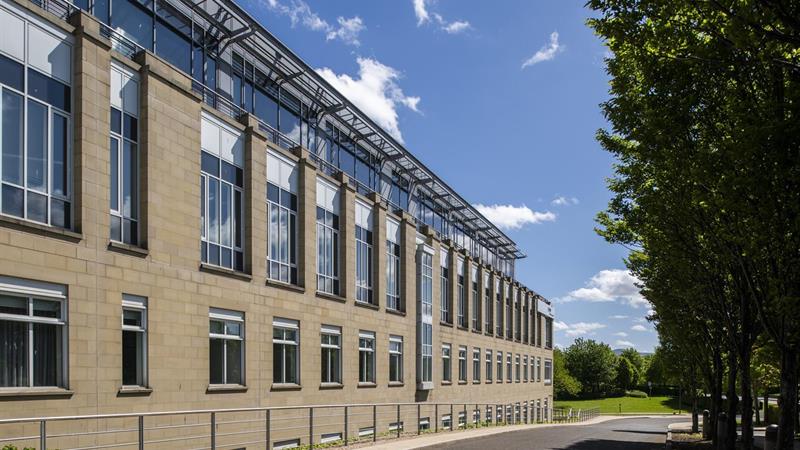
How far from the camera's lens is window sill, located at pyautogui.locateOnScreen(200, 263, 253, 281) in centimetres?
1883

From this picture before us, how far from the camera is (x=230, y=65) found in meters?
22.6

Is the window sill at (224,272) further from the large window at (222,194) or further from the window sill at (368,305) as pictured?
the window sill at (368,305)

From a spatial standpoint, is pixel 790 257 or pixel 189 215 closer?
pixel 790 257

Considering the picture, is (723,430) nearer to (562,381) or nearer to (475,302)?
(475,302)

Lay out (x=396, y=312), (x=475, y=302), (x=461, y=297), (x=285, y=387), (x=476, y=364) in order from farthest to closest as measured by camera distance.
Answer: (x=475, y=302) < (x=476, y=364) < (x=461, y=297) < (x=396, y=312) < (x=285, y=387)

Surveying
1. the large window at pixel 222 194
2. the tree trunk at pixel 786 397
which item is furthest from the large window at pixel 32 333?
the tree trunk at pixel 786 397

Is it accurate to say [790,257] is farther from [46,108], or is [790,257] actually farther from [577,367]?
[577,367]

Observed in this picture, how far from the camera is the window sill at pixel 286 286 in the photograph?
2200 centimetres

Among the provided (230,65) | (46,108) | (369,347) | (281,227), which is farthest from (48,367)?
(369,347)

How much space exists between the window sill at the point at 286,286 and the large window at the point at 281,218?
1.07 ft

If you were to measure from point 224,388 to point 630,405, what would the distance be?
3503 inches

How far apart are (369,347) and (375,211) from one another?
5.59m

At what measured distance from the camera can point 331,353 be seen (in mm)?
25812

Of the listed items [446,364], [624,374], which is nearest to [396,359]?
[446,364]
